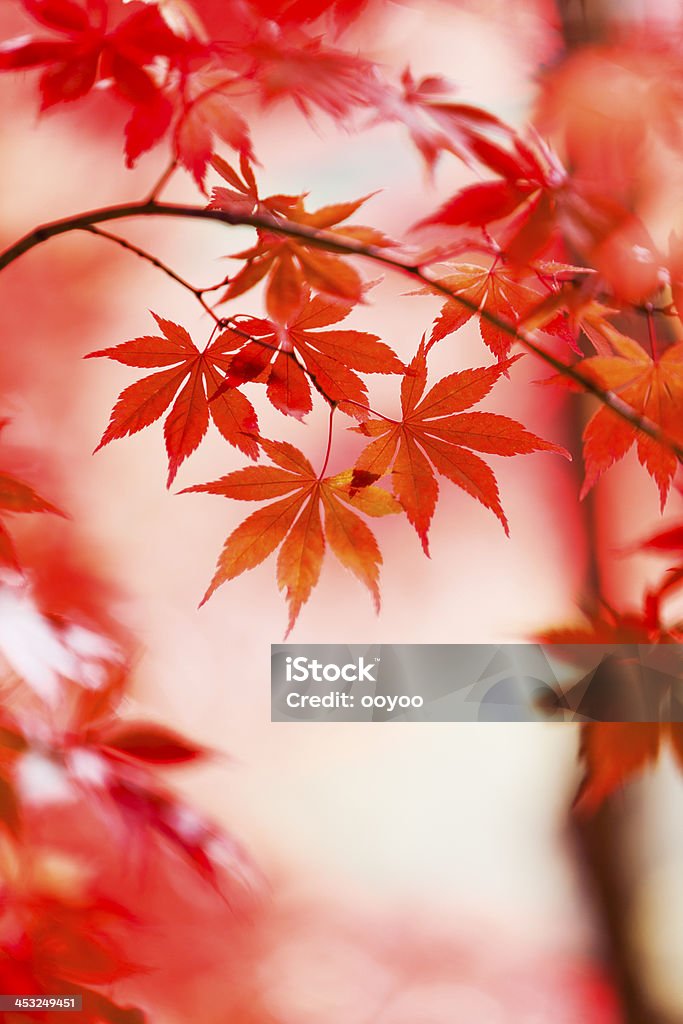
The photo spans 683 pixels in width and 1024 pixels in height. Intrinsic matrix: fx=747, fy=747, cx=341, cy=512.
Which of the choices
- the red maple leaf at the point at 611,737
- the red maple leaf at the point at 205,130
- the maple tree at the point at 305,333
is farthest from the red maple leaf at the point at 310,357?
the red maple leaf at the point at 611,737

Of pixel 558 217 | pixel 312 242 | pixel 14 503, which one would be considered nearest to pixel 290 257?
pixel 312 242

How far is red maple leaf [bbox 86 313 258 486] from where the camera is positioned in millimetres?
536

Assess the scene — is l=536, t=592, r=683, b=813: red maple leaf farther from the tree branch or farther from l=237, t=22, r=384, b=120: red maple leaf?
l=237, t=22, r=384, b=120: red maple leaf

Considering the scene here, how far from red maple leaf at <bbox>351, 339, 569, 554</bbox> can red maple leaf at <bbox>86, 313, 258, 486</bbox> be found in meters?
0.10

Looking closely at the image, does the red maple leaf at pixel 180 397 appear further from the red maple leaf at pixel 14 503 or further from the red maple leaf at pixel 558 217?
the red maple leaf at pixel 558 217

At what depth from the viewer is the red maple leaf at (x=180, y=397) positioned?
536mm

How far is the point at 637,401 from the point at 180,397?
34 centimetres

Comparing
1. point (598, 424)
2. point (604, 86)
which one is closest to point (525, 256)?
point (598, 424)

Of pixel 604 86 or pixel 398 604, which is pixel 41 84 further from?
pixel 398 604

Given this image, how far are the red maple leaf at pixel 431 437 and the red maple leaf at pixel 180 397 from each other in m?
0.10

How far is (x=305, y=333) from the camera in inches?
20.7

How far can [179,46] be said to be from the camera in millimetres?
433

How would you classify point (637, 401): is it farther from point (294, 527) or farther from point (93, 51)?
point (93, 51)

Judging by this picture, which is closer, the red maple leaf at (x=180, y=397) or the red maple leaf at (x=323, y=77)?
the red maple leaf at (x=323, y=77)
